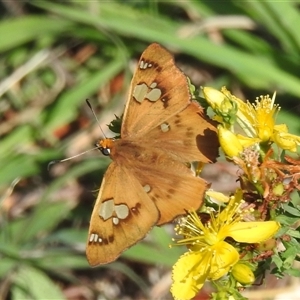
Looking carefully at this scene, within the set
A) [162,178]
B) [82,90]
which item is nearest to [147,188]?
[162,178]

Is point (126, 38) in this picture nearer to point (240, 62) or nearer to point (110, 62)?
point (110, 62)

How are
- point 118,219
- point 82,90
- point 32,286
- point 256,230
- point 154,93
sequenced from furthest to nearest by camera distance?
point 82,90 → point 32,286 → point 154,93 → point 118,219 → point 256,230

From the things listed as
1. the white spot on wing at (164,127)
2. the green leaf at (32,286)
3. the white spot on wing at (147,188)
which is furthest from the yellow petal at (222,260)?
the green leaf at (32,286)

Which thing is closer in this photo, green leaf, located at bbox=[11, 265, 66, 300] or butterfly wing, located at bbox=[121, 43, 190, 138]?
butterfly wing, located at bbox=[121, 43, 190, 138]

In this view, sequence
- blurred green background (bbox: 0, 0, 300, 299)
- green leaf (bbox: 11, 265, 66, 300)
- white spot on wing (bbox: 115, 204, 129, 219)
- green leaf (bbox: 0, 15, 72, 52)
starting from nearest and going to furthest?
white spot on wing (bbox: 115, 204, 129, 219) → green leaf (bbox: 11, 265, 66, 300) → blurred green background (bbox: 0, 0, 300, 299) → green leaf (bbox: 0, 15, 72, 52)

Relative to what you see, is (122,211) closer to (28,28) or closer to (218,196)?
(218,196)

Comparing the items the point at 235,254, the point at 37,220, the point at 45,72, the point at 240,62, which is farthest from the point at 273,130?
the point at 45,72

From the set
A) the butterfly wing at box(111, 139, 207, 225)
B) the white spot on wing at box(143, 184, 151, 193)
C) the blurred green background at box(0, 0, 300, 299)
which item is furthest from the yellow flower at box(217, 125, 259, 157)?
the blurred green background at box(0, 0, 300, 299)

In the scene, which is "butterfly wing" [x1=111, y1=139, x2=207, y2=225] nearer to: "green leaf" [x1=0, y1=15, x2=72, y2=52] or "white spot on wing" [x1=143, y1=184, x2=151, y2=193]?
"white spot on wing" [x1=143, y1=184, x2=151, y2=193]
